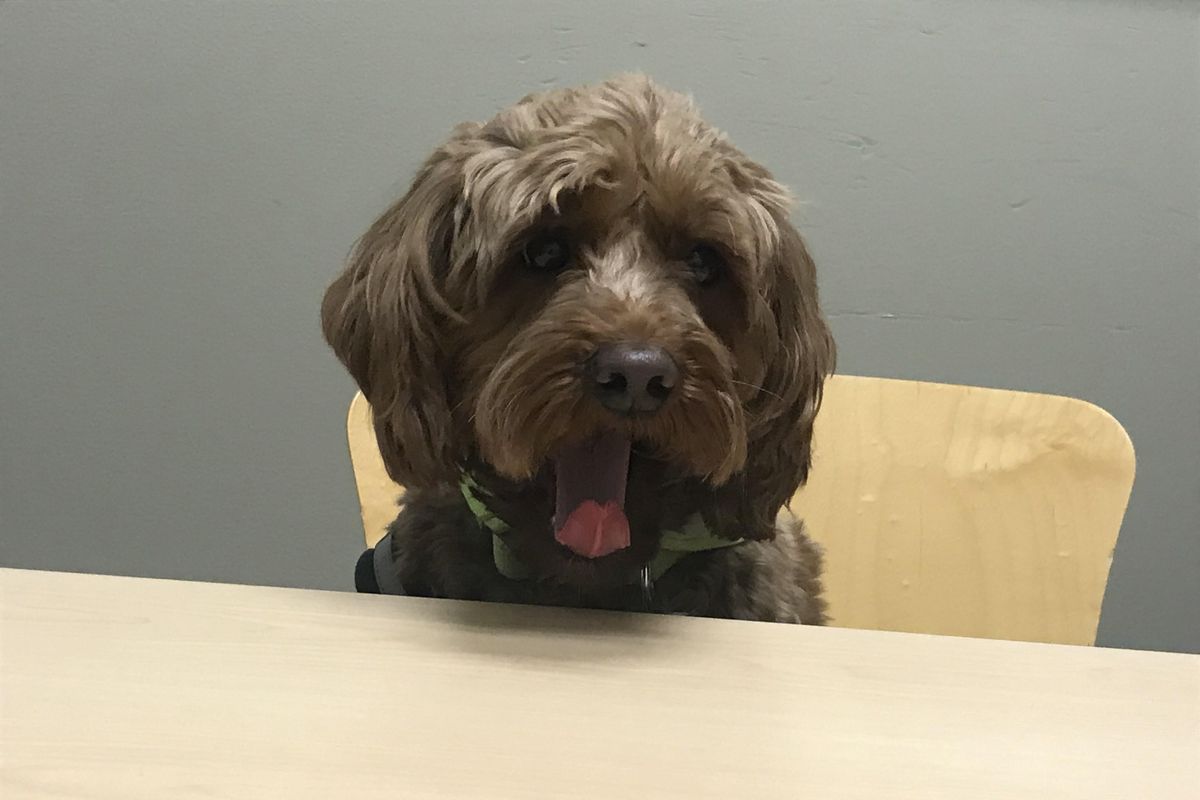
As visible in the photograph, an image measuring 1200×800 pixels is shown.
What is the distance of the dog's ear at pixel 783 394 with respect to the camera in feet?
Result: 3.17

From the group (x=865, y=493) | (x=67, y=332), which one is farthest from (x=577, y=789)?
(x=67, y=332)

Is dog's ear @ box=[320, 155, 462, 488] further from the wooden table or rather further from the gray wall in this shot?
the gray wall

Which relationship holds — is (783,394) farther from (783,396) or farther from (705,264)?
(705,264)

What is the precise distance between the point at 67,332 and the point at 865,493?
1526 mm

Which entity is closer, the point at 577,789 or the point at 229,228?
the point at 577,789

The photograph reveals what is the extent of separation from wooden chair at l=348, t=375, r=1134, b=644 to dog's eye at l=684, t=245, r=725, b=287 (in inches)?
18.7

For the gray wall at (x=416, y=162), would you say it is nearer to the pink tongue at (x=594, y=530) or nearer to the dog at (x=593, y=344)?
the dog at (x=593, y=344)

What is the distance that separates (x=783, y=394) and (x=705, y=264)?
6.3 inches

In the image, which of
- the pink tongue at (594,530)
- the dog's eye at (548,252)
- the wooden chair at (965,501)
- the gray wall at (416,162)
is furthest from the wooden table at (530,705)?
the gray wall at (416,162)

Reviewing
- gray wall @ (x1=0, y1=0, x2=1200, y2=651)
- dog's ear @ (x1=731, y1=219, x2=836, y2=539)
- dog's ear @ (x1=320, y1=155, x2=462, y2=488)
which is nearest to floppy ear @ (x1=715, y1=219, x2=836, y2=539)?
dog's ear @ (x1=731, y1=219, x2=836, y2=539)

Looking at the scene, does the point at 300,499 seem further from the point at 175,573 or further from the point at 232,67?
the point at 232,67

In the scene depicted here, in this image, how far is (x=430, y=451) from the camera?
2.94 feet

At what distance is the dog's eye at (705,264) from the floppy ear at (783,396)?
6 cm

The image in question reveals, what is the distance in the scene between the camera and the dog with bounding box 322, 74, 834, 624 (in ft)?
2.66
